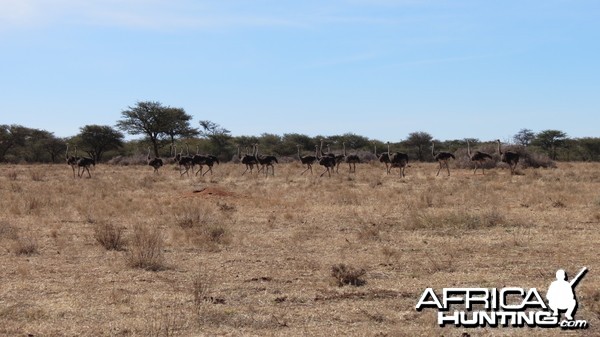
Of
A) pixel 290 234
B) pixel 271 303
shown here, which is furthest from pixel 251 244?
pixel 271 303

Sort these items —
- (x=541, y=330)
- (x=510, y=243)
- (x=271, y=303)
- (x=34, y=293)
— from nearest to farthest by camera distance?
(x=541, y=330) < (x=271, y=303) < (x=34, y=293) < (x=510, y=243)

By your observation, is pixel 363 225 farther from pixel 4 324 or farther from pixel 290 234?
pixel 4 324

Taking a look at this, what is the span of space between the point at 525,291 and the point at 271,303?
3098 mm

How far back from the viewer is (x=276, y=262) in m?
10.5

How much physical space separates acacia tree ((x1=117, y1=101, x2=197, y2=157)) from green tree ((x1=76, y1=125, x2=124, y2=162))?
7.47 feet

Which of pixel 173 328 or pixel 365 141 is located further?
pixel 365 141

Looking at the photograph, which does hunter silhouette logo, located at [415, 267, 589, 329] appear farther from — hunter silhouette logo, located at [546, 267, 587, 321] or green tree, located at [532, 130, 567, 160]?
green tree, located at [532, 130, 567, 160]

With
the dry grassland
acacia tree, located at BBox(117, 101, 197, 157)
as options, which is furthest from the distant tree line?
the dry grassland

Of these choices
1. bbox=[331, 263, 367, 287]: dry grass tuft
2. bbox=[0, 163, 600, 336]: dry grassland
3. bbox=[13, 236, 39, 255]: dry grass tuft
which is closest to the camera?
bbox=[0, 163, 600, 336]: dry grassland

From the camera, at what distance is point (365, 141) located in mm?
73812

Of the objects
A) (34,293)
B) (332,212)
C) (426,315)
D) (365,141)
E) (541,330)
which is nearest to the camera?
(541,330)

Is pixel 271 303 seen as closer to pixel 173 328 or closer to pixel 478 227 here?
pixel 173 328

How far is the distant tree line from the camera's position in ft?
217

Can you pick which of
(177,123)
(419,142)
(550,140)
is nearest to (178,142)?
(177,123)
